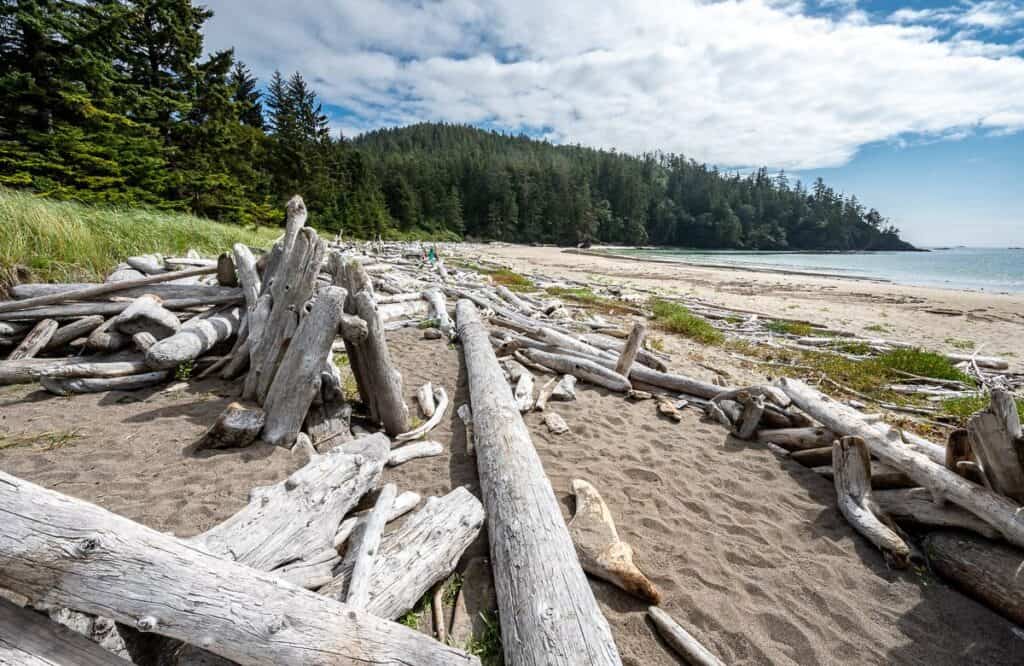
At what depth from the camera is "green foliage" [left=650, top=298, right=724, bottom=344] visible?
9781 mm

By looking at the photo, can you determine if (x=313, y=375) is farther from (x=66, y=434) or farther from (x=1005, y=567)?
(x=1005, y=567)

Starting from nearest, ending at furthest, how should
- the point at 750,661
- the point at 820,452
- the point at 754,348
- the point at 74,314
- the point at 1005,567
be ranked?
the point at 750,661, the point at 1005,567, the point at 820,452, the point at 74,314, the point at 754,348

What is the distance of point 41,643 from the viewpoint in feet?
4.62

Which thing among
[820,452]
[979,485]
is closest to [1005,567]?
[979,485]

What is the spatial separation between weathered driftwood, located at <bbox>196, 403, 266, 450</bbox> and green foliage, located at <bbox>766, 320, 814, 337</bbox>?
12.0 metres

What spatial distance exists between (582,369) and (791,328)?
7.65 meters

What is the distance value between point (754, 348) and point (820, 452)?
17.4ft

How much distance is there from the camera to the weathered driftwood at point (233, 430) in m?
3.70

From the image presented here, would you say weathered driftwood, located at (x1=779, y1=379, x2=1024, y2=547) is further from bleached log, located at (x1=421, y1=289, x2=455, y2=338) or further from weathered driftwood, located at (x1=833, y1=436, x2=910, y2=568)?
bleached log, located at (x1=421, y1=289, x2=455, y2=338)

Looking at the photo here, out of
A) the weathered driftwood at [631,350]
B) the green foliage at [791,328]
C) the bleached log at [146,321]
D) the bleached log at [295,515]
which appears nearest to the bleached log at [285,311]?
the bleached log at [146,321]

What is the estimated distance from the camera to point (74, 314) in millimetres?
5367

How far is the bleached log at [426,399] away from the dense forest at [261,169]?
45.7 ft

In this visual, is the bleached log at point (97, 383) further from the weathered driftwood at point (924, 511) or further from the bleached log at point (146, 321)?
the weathered driftwood at point (924, 511)

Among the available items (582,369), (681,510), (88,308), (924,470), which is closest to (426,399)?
(582,369)
